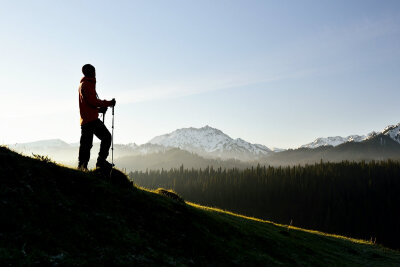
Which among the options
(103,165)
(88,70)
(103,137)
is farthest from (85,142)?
(88,70)

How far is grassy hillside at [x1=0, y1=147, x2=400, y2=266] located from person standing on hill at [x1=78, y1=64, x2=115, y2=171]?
107 cm

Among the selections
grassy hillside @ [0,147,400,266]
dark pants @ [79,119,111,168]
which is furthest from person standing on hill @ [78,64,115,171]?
grassy hillside @ [0,147,400,266]

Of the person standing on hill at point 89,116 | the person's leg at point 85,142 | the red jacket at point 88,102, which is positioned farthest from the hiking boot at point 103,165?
the red jacket at point 88,102

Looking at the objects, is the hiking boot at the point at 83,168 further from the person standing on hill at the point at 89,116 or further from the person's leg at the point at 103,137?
the person's leg at the point at 103,137

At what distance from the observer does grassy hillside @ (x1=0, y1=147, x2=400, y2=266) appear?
6.18m

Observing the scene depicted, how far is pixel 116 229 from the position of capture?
8164 mm

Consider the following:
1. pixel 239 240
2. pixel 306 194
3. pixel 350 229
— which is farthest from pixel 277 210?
pixel 239 240

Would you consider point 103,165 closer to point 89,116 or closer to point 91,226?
point 89,116

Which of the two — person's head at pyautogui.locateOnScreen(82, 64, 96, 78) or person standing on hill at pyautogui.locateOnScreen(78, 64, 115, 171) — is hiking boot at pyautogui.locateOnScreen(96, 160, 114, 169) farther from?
person's head at pyautogui.locateOnScreen(82, 64, 96, 78)

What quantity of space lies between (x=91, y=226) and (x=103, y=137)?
515cm

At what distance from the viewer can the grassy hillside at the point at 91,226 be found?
6.18 m

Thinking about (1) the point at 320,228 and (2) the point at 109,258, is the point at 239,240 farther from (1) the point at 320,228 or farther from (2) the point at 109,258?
(1) the point at 320,228

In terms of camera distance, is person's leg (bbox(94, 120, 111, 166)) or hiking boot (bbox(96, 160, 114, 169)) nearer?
hiking boot (bbox(96, 160, 114, 169))

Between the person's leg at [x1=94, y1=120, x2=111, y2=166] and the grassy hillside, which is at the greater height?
the person's leg at [x1=94, y1=120, x2=111, y2=166]
